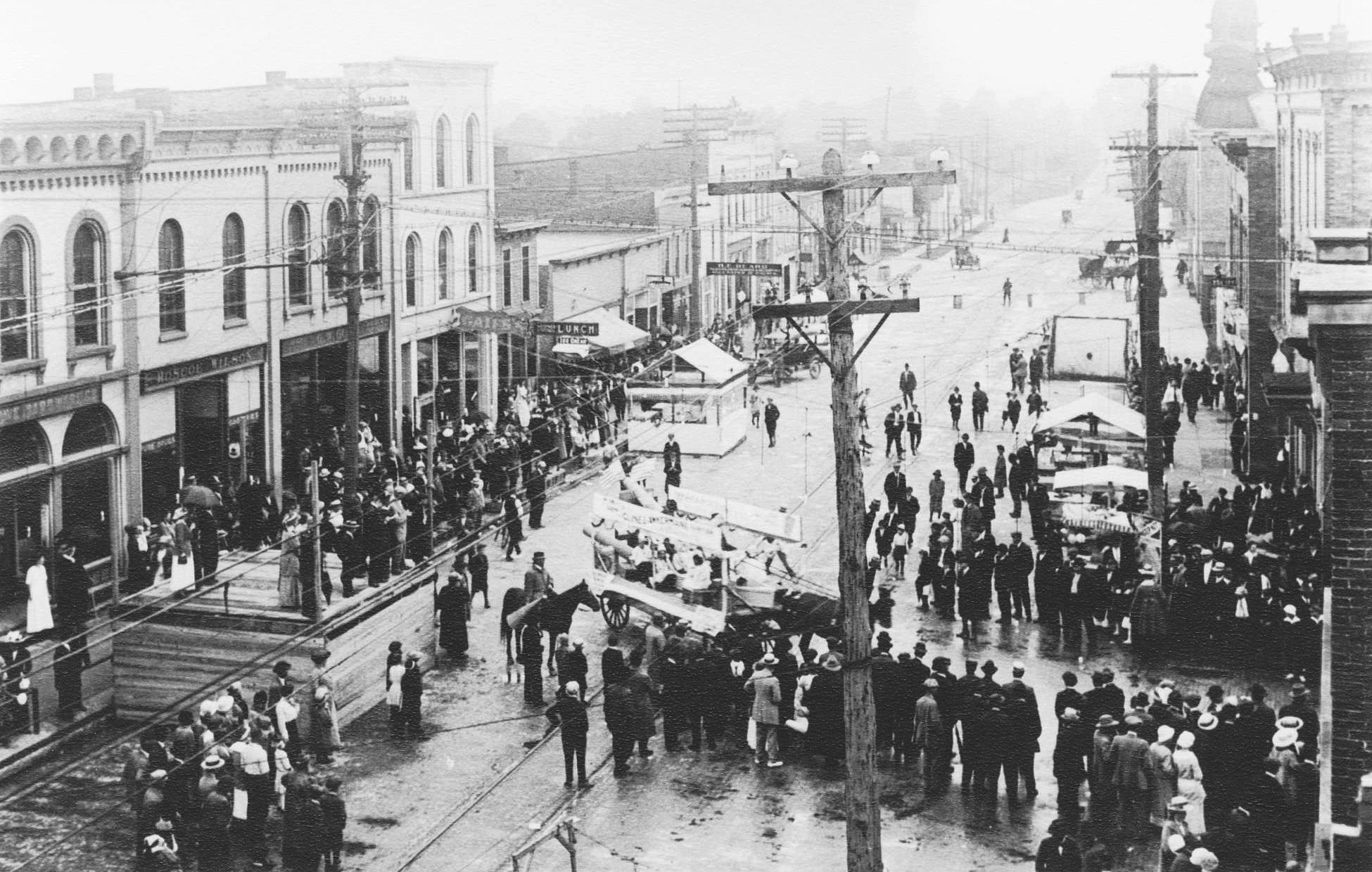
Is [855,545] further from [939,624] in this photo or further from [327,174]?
[327,174]

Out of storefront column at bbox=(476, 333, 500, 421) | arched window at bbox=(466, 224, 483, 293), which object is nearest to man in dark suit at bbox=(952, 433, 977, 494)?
storefront column at bbox=(476, 333, 500, 421)

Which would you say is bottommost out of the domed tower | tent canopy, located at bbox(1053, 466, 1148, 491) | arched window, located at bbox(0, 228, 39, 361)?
tent canopy, located at bbox(1053, 466, 1148, 491)

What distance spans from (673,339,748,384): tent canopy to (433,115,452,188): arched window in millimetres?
8339

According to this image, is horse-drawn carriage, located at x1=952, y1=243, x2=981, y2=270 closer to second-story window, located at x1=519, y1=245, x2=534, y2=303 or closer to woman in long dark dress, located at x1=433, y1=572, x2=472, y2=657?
second-story window, located at x1=519, y1=245, x2=534, y2=303

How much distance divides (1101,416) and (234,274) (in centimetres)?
1887

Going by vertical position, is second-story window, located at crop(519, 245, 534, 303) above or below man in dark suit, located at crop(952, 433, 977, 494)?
above

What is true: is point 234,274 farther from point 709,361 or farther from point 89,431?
point 709,361

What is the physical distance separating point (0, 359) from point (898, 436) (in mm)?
21311

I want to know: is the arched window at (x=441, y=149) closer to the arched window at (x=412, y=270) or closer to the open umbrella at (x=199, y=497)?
the arched window at (x=412, y=270)

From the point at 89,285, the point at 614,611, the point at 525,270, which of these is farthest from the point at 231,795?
the point at 525,270

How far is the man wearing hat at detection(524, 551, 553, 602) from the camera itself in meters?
24.0

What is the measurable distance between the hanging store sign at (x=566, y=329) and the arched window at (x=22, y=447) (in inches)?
608

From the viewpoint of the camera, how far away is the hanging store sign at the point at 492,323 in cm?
4081

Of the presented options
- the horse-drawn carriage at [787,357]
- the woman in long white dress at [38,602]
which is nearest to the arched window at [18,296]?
the woman in long white dress at [38,602]
